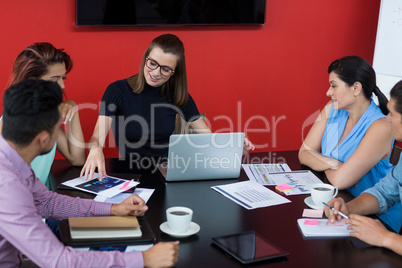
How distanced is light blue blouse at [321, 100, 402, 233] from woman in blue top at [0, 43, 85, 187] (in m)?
1.24

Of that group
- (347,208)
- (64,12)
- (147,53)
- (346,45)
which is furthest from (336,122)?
(64,12)

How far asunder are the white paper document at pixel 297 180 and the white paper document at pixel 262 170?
0.03 meters

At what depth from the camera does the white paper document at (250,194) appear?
175cm

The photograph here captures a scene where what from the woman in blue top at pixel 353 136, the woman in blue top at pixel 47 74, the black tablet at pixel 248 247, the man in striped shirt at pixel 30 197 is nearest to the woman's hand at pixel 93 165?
the woman in blue top at pixel 47 74

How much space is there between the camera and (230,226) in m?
1.55

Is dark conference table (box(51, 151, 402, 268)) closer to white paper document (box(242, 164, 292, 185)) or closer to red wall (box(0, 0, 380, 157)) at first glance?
white paper document (box(242, 164, 292, 185))

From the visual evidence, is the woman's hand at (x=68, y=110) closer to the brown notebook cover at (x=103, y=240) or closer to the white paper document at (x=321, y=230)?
the brown notebook cover at (x=103, y=240)

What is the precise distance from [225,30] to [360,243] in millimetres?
2340

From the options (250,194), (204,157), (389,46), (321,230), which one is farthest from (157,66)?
(389,46)

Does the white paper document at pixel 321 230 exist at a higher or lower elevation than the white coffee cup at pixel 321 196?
lower

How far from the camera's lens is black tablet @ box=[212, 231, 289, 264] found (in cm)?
132

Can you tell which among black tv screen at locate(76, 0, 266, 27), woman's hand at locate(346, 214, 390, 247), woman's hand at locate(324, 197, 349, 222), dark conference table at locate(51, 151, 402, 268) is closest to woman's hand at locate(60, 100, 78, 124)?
dark conference table at locate(51, 151, 402, 268)

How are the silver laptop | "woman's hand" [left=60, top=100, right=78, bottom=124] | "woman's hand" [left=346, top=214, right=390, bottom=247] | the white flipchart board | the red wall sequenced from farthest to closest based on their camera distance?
the white flipchart board → the red wall → "woman's hand" [left=60, top=100, right=78, bottom=124] → the silver laptop → "woman's hand" [left=346, top=214, right=390, bottom=247]

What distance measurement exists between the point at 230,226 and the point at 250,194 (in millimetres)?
316
